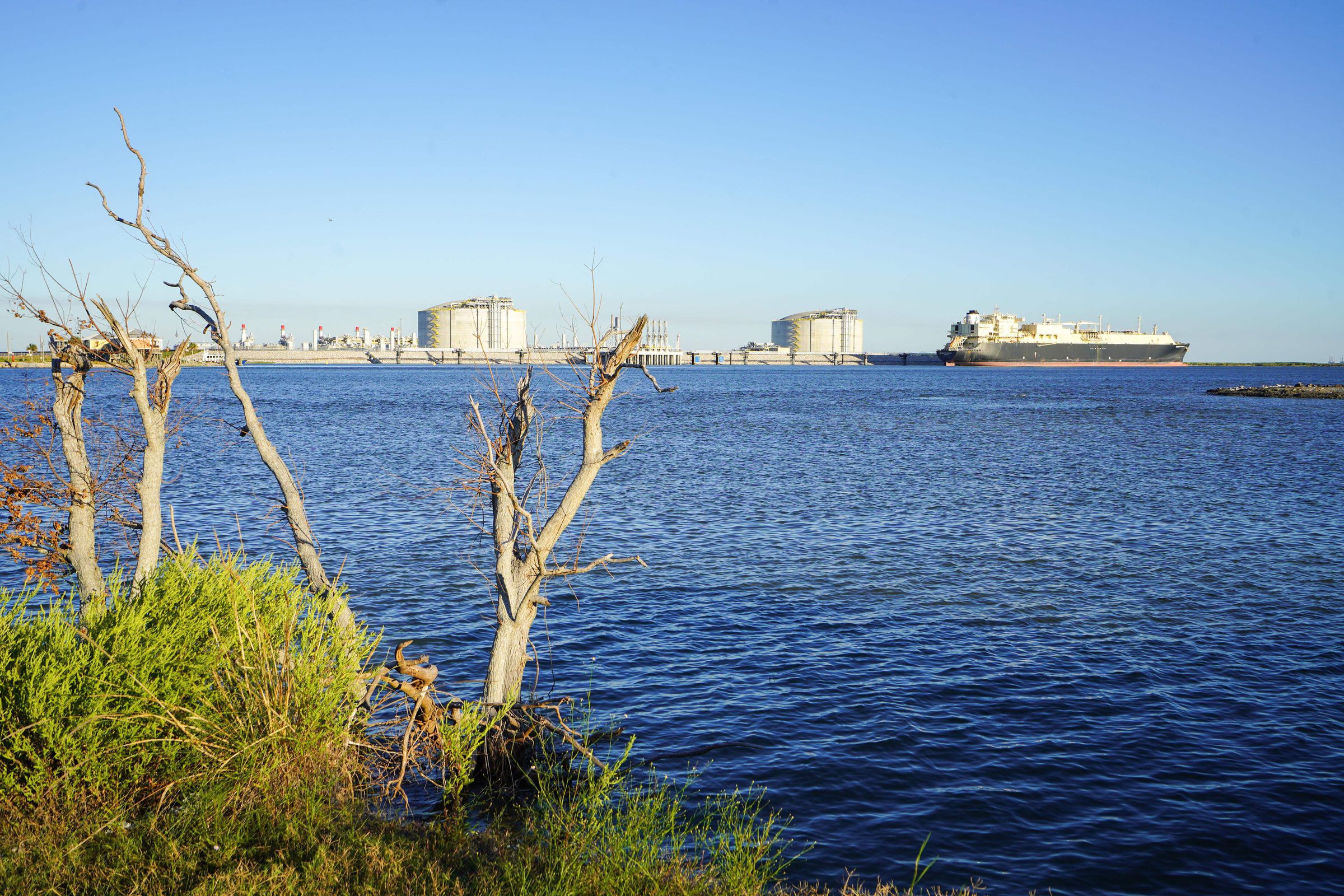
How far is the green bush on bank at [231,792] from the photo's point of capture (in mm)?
6688

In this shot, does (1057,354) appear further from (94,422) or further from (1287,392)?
(94,422)

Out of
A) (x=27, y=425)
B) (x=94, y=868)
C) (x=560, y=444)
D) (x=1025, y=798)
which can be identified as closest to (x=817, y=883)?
(x=1025, y=798)

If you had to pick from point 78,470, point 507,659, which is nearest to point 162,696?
point 507,659

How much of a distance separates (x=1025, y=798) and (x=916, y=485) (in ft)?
80.1

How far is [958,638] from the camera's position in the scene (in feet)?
51.4

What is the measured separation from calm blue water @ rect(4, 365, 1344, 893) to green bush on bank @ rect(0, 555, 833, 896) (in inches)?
87.7

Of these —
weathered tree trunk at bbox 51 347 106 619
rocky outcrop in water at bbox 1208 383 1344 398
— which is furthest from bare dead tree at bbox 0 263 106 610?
rocky outcrop in water at bbox 1208 383 1344 398

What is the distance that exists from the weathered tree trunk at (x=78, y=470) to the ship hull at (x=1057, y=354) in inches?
7320

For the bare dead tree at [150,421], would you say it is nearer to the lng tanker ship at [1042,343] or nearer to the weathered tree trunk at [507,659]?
the weathered tree trunk at [507,659]

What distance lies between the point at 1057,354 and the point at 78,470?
638ft

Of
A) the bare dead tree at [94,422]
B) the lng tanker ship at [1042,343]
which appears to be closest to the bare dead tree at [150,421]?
the bare dead tree at [94,422]

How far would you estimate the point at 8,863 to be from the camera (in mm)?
6344

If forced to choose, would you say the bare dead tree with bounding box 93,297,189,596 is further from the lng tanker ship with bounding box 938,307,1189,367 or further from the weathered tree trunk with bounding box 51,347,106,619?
the lng tanker ship with bounding box 938,307,1189,367

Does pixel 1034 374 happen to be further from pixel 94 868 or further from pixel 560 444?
pixel 94 868
